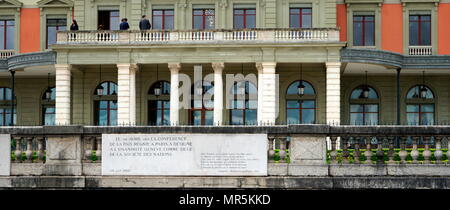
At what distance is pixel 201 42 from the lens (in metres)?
31.0

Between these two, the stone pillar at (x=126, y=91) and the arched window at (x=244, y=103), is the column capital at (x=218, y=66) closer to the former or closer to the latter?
the arched window at (x=244, y=103)

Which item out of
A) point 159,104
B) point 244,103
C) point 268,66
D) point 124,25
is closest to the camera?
point 268,66

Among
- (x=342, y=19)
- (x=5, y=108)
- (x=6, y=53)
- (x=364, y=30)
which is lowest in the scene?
(x=5, y=108)

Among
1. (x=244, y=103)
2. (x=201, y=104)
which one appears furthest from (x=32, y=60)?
(x=244, y=103)

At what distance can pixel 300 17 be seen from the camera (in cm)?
3503

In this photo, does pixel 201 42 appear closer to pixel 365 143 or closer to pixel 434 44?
pixel 434 44

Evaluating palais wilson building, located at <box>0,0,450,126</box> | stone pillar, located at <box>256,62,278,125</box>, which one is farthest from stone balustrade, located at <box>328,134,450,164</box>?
palais wilson building, located at <box>0,0,450,126</box>

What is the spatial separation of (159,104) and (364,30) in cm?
1333

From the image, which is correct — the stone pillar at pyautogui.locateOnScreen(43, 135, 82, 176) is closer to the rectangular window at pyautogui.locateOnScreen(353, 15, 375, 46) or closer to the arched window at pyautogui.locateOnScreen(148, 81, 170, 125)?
the arched window at pyautogui.locateOnScreen(148, 81, 170, 125)

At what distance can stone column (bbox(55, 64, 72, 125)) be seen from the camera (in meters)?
31.7

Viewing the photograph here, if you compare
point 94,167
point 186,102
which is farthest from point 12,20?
point 94,167

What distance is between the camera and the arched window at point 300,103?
3485cm

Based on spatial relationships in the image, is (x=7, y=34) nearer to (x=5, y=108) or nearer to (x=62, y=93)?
(x=5, y=108)
